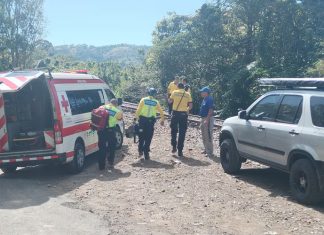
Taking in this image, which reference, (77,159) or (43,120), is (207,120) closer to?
(77,159)

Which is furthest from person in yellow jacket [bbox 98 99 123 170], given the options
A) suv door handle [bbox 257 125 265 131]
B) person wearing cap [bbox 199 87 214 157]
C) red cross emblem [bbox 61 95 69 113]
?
suv door handle [bbox 257 125 265 131]

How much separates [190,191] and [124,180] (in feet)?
5.61

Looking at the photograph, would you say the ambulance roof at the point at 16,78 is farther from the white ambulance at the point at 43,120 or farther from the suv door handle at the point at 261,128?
the suv door handle at the point at 261,128

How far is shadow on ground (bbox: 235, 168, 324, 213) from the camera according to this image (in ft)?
26.0

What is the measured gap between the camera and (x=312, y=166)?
6.68m

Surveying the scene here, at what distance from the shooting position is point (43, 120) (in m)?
10.1

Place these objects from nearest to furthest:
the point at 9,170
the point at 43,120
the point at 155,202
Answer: the point at 155,202, the point at 43,120, the point at 9,170

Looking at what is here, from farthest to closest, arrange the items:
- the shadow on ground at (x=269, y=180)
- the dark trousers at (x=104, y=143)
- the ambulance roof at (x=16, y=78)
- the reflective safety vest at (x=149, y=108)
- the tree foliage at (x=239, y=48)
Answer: the tree foliage at (x=239, y=48)
the reflective safety vest at (x=149, y=108)
the dark trousers at (x=104, y=143)
the ambulance roof at (x=16, y=78)
the shadow on ground at (x=269, y=180)

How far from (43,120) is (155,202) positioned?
3957mm

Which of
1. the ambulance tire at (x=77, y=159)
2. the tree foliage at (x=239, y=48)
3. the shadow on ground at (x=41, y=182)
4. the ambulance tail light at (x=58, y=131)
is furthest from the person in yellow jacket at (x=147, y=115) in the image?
the tree foliage at (x=239, y=48)

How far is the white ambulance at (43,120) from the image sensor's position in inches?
363

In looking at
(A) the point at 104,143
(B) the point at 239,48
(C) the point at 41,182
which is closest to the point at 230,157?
(A) the point at 104,143

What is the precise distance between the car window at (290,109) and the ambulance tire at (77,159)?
180 inches

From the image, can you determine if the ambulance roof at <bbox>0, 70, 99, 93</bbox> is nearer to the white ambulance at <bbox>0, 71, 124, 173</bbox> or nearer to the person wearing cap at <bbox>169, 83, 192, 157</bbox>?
the white ambulance at <bbox>0, 71, 124, 173</bbox>
